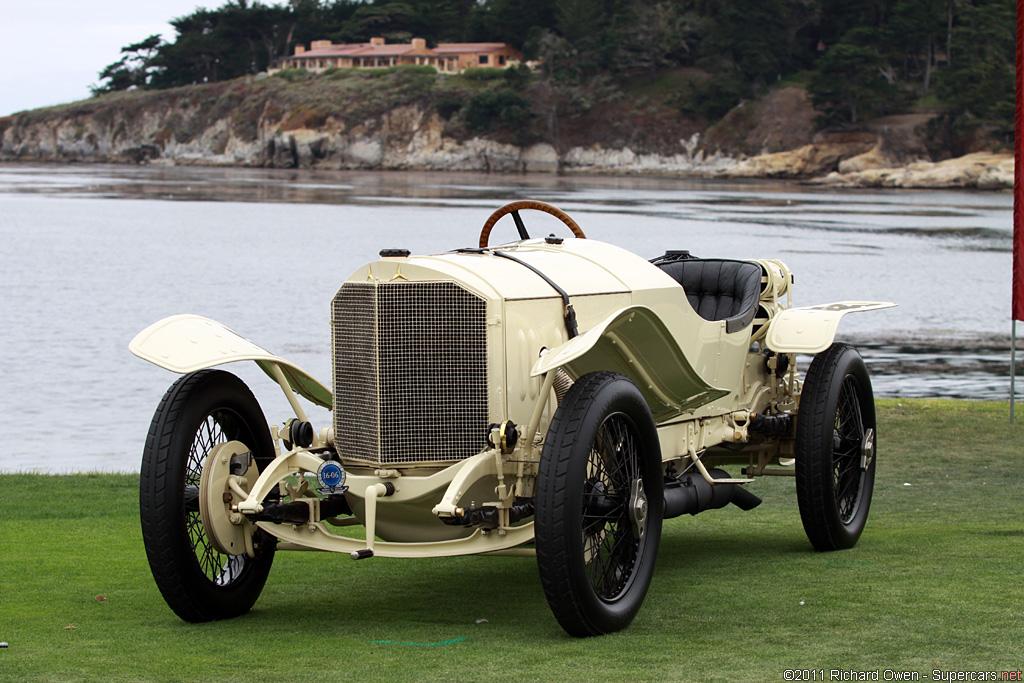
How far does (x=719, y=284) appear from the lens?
7.28 metres

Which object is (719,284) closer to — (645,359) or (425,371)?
(645,359)

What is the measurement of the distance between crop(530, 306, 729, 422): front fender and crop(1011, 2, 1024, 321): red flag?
679 centimetres

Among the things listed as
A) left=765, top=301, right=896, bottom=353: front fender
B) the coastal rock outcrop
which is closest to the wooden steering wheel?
left=765, top=301, right=896, bottom=353: front fender

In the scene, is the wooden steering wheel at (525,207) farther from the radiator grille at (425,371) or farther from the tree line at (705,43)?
the tree line at (705,43)

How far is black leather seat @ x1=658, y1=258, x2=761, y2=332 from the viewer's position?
277 inches

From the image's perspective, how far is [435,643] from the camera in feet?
15.1

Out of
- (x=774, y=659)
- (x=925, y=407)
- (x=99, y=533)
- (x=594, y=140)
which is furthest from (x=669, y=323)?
(x=594, y=140)

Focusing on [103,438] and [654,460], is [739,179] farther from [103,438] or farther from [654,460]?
[654,460]

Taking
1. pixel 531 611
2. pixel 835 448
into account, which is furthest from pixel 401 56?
pixel 531 611

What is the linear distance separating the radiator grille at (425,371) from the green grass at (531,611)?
0.73 metres

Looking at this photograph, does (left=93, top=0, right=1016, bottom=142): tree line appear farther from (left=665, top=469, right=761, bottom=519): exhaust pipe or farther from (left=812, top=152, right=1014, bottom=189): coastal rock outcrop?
(left=665, top=469, right=761, bottom=519): exhaust pipe

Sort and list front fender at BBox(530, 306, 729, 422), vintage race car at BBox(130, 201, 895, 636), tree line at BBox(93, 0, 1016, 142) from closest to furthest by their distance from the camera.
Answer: vintage race car at BBox(130, 201, 895, 636) < front fender at BBox(530, 306, 729, 422) < tree line at BBox(93, 0, 1016, 142)

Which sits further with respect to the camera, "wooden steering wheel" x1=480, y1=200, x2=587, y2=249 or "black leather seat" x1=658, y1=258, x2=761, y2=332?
"black leather seat" x1=658, y1=258, x2=761, y2=332

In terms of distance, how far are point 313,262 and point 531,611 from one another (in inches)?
1347
